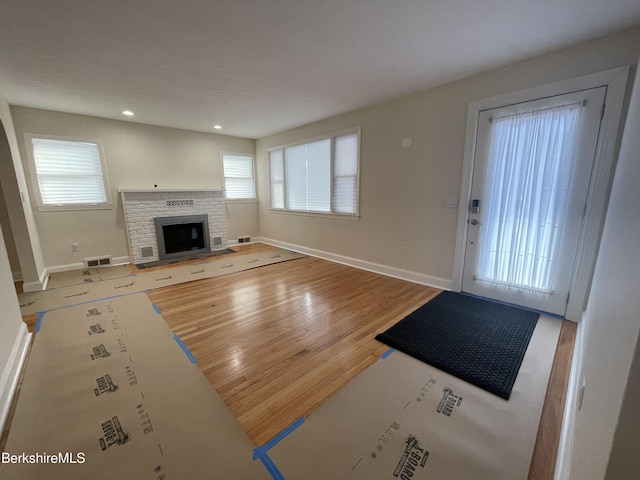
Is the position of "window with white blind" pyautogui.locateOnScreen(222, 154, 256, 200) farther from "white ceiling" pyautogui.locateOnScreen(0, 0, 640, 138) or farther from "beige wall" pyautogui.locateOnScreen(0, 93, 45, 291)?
"beige wall" pyautogui.locateOnScreen(0, 93, 45, 291)

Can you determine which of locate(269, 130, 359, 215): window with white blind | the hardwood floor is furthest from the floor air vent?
locate(269, 130, 359, 215): window with white blind

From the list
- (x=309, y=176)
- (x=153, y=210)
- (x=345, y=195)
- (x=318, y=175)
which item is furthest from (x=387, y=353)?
(x=153, y=210)

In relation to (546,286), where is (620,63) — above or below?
above

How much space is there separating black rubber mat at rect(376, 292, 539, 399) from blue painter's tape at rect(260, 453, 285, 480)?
4.25ft

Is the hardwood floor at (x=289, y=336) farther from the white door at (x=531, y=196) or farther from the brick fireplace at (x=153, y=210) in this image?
the brick fireplace at (x=153, y=210)

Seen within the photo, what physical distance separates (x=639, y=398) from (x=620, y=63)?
10.2 feet

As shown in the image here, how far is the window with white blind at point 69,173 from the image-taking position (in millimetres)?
4137

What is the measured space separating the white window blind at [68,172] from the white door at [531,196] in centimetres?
600

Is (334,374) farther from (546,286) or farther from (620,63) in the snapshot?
(620,63)

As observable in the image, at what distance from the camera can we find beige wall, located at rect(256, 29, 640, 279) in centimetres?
244

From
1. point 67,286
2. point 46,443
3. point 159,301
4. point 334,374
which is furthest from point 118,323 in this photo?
point 334,374

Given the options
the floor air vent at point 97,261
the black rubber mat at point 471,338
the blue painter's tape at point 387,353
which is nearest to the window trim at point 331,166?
the black rubber mat at point 471,338

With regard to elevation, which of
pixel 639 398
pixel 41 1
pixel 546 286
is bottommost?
pixel 546 286

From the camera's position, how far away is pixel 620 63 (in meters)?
2.19
